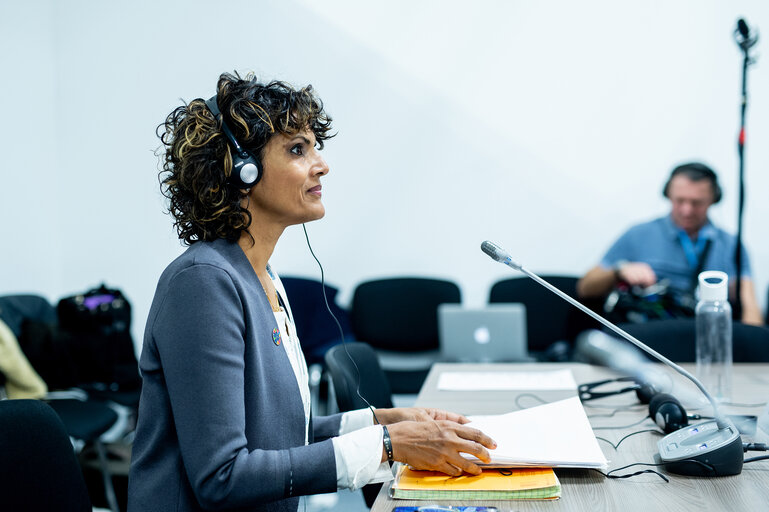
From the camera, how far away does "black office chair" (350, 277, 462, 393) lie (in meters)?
3.86

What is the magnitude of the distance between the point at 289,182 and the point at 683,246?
2.70 m

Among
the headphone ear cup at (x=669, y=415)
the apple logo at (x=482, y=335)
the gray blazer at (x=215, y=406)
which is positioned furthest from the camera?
the apple logo at (x=482, y=335)

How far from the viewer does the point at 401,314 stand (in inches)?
152

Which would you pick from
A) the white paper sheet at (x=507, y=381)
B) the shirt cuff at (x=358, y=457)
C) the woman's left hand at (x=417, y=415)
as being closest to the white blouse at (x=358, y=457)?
the shirt cuff at (x=358, y=457)

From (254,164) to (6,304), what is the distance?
9.28 feet

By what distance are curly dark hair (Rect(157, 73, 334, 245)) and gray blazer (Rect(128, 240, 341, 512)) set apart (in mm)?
64

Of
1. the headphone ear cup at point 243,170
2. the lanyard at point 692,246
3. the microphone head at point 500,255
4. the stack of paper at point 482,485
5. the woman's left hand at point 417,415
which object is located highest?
the headphone ear cup at point 243,170

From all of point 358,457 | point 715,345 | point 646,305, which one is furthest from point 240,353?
point 646,305

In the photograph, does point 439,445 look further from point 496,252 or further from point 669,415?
point 669,415

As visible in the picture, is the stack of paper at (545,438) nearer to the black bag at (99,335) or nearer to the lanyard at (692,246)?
the lanyard at (692,246)

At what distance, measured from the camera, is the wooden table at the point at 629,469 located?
1.06m

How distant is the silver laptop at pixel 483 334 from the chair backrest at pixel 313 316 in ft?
3.66

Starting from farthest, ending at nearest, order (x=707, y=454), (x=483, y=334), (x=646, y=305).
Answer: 1. (x=646, y=305)
2. (x=483, y=334)
3. (x=707, y=454)

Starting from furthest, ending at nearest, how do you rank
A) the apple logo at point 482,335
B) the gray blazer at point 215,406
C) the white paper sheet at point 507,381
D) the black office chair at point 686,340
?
the apple logo at point 482,335 → the black office chair at point 686,340 → the white paper sheet at point 507,381 → the gray blazer at point 215,406
